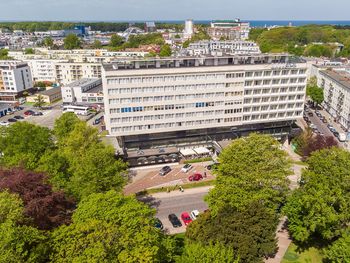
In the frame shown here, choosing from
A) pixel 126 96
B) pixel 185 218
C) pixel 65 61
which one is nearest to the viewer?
pixel 185 218

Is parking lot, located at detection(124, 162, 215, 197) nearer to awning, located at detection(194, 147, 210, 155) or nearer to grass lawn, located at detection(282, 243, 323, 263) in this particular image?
awning, located at detection(194, 147, 210, 155)

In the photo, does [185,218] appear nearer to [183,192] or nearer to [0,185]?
[183,192]

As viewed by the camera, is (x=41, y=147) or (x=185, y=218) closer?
(x=185, y=218)

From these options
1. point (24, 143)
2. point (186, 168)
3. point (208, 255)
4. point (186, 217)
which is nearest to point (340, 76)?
point (186, 168)

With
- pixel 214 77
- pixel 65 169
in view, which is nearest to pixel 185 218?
pixel 65 169

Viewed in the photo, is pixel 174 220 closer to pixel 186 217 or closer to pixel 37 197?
pixel 186 217

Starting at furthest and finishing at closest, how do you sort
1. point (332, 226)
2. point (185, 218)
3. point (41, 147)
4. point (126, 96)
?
1. point (126, 96)
2. point (41, 147)
3. point (185, 218)
4. point (332, 226)
